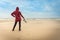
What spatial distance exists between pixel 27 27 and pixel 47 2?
380mm

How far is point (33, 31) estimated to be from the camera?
256cm

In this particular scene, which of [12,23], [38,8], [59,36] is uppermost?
[38,8]

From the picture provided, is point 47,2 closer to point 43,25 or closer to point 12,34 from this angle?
point 43,25

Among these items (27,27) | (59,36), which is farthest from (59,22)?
(27,27)

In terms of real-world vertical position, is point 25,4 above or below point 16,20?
above

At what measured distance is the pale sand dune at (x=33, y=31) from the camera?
8.27 ft

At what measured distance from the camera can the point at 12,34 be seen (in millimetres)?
2543

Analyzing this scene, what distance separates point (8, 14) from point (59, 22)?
616 millimetres

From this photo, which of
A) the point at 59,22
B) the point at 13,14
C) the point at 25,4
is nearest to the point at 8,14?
the point at 13,14

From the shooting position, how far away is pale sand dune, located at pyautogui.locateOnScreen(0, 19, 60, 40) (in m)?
2.52

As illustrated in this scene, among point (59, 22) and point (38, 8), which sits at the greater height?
point (38, 8)

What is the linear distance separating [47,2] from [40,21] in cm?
25

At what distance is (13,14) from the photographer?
2.52 meters

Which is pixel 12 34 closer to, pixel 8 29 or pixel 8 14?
pixel 8 29
